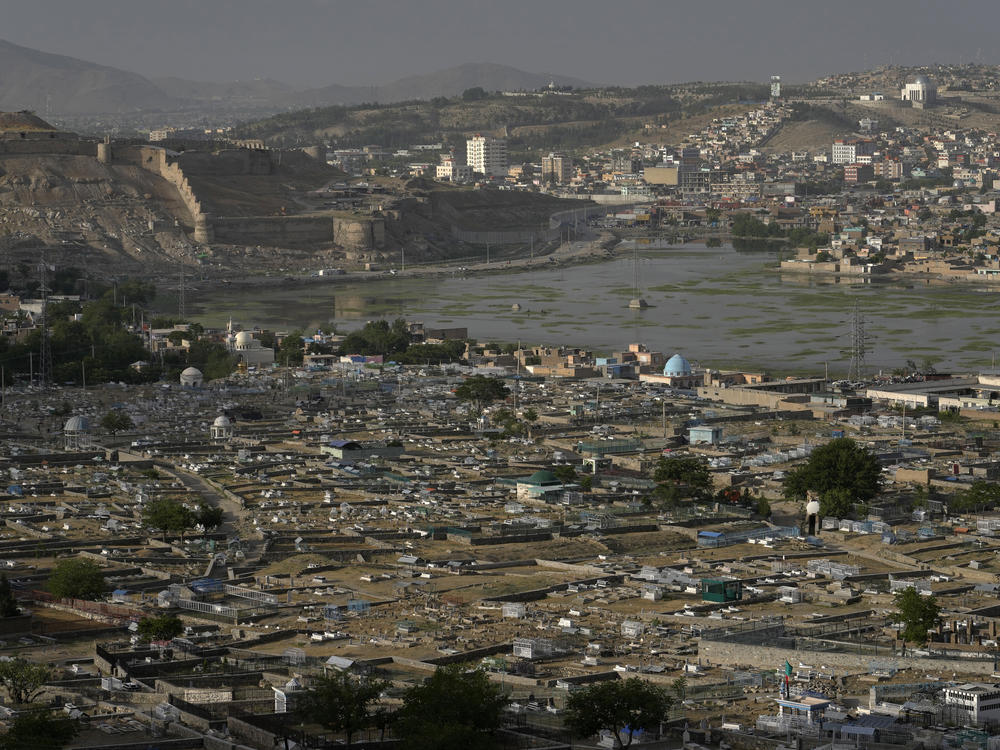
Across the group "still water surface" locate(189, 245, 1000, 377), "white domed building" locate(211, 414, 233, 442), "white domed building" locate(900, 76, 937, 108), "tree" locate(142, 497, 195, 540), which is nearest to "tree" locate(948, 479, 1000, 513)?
"tree" locate(142, 497, 195, 540)

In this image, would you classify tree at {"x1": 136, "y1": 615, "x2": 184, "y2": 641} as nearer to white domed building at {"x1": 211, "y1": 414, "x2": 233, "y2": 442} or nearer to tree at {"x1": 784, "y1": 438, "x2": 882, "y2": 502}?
tree at {"x1": 784, "y1": 438, "x2": 882, "y2": 502}

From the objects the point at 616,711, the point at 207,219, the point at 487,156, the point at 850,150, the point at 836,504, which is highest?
the point at 850,150

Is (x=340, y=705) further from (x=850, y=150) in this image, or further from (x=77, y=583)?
(x=850, y=150)

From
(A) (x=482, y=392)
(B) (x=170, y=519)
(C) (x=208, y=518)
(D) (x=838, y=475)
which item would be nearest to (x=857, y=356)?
(A) (x=482, y=392)

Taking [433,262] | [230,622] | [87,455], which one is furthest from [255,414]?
[433,262]

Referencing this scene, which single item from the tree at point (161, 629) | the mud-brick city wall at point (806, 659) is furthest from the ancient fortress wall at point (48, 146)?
the mud-brick city wall at point (806, 659)

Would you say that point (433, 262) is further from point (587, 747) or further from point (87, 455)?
point (587, 747)

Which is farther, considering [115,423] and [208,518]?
[115,423]
